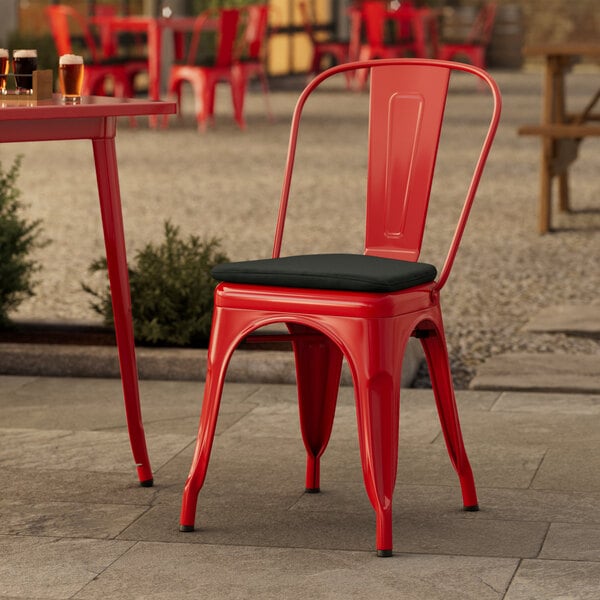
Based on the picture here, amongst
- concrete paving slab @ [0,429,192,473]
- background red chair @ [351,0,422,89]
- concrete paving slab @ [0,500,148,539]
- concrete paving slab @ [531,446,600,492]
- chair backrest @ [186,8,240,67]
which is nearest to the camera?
concrete paving slab @ [0,500,148,539]

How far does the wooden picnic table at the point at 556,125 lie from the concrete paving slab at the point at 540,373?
→ 8.58 ft

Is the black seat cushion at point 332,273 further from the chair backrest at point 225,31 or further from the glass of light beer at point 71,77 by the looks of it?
the chair backrest at point 225,31

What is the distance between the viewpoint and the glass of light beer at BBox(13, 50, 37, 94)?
3.07 meters

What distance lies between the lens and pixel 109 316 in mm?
4461

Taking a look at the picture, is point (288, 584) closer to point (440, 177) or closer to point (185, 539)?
point (185, 539)

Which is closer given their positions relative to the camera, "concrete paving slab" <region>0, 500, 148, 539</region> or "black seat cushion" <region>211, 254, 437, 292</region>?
"black seat cushion" <region>211, 254, 437, 292</region>

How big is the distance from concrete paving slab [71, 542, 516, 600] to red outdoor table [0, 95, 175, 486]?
0.52 m

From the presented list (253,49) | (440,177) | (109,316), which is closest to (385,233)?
(109,316)

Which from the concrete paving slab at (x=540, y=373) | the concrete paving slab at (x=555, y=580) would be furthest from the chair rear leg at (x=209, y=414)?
the concrete paving slab at (x=540, y=373)

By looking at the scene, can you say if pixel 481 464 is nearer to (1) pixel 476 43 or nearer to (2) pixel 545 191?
(2) pixel 545 191

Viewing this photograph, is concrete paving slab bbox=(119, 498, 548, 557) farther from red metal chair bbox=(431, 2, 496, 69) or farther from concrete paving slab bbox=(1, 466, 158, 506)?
red metal chair bbox=(431, 2, 496, 69)

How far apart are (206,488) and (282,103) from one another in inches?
489

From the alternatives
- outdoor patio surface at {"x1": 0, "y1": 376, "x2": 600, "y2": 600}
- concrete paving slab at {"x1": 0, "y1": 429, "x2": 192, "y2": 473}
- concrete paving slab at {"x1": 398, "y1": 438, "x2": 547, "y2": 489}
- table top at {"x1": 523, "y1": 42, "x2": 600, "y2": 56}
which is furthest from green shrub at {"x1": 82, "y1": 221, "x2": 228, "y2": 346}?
table top at {"x1": 523, "y1": 42, "x2": 600, "y2": 56}

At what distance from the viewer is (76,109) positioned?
2898 millimetres
